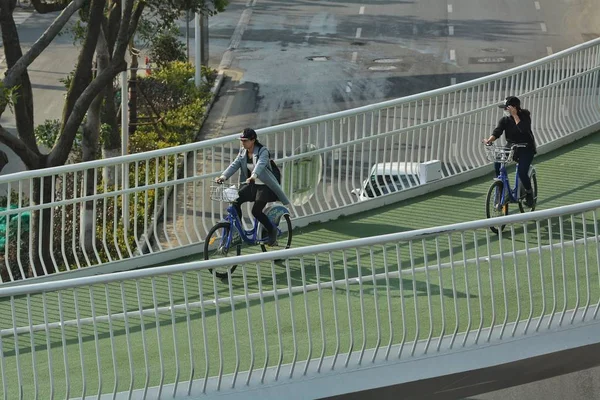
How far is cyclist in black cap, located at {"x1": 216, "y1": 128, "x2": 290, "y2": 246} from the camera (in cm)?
1227

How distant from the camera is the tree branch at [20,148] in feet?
55.4

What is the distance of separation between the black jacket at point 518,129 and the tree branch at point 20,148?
266 inches

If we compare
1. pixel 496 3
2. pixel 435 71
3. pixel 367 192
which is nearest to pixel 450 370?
pixel 367 192

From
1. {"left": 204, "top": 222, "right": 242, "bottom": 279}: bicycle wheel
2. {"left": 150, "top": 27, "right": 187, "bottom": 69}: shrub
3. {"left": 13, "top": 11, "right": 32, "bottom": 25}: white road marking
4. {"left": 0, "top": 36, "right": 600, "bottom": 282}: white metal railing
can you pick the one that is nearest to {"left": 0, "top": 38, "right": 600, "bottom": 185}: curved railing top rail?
{"left": 0, "top": 36, "right": 600, "bottom": 282}: white metal railing

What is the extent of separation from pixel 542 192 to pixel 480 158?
1.81m

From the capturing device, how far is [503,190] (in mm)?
13688

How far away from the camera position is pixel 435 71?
36.5 meters

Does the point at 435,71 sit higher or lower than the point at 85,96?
lower

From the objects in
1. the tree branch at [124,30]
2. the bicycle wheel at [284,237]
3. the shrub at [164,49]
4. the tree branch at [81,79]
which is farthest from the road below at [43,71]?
the bicycle wheel at [284,237]

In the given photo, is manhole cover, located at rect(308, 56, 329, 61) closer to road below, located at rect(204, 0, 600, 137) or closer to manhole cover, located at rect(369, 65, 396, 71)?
road below, located at rect(204, 0, 600, 137)

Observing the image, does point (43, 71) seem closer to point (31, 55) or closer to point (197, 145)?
point (31, 55)

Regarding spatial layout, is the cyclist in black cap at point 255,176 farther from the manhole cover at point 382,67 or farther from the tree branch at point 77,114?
the manhole cover at point 382,67

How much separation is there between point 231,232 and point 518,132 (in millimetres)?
3306

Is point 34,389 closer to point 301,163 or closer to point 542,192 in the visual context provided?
point 301,163
